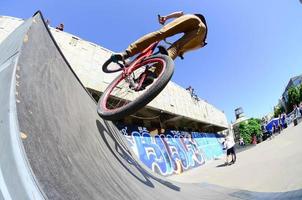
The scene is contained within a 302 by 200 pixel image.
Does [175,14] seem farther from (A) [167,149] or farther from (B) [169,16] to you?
(A) [167,149]

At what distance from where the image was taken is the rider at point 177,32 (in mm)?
4207

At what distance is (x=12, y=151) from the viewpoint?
4.14 feet

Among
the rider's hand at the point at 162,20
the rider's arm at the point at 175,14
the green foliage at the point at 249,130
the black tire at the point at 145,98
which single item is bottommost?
the green foliage at the point at 249,130

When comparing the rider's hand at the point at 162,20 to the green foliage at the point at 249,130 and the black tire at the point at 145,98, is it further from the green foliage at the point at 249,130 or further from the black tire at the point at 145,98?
the green foliage at the point at 249,130

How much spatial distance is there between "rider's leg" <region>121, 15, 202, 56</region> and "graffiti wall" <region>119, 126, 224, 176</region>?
7743 millimetres

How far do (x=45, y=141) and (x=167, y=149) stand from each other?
1388 cm

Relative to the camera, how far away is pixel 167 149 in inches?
604

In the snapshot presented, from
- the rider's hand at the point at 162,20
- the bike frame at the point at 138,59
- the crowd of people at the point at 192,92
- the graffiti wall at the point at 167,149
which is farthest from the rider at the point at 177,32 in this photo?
the crowd of people at the point at 192,92

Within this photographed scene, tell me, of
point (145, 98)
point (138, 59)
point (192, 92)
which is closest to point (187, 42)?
point (138, 59)

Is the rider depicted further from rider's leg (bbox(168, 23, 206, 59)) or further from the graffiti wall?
the graffiti wall

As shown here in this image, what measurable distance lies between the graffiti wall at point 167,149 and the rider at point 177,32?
7697 mm

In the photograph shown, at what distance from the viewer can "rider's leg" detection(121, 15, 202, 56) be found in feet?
13.8

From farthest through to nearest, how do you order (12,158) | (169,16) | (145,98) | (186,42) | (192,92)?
(192,92) < (169,16) < (186,42) < (145,98) < (12,158)

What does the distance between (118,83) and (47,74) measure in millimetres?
1674
